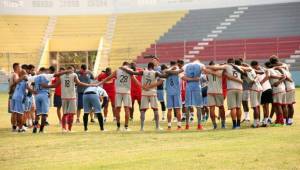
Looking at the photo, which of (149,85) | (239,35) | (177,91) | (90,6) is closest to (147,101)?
(149,85)

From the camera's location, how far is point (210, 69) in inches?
766

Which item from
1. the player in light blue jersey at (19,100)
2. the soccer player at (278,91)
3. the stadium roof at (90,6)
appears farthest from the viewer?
the stadium roof at (90,6)

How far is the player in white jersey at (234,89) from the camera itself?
1928 centimetres

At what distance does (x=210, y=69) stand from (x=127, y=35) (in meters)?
35.9

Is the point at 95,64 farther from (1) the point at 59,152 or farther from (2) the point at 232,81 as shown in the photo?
(1) the point at 59,152

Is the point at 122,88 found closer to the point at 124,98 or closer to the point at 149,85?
the point at 124,98

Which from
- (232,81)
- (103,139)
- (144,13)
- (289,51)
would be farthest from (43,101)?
(144,13)

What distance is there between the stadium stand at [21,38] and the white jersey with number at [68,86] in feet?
103

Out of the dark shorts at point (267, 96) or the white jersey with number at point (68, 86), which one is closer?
the white jersey with number at point (68, 86)

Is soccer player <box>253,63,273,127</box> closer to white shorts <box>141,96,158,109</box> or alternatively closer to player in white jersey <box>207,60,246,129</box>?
player in white jersey <box>207,60,246,129</box>

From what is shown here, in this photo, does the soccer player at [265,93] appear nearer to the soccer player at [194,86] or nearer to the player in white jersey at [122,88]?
the soccer player at [194,86]

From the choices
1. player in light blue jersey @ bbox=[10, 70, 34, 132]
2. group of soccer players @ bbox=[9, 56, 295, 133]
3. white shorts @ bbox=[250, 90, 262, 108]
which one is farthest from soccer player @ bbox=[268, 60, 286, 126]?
player in light blue jersey @ bbox=[10, 70, 34, 132]

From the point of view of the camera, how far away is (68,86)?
64.8 ft

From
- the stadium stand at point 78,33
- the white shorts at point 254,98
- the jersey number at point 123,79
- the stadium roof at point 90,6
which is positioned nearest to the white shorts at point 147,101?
the jersey number at point 123,79
